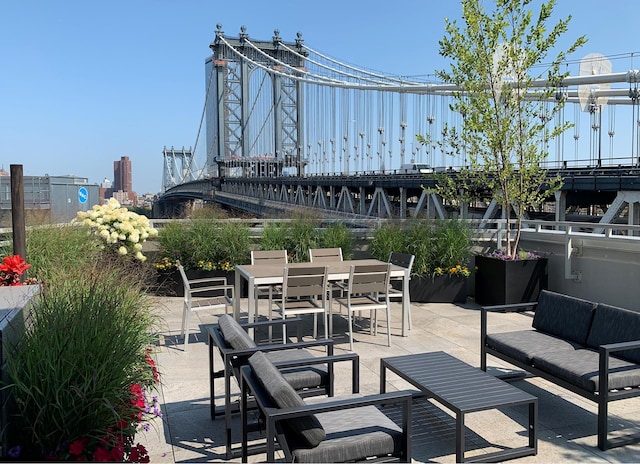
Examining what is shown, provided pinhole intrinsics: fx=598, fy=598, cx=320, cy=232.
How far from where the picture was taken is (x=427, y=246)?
312 inches

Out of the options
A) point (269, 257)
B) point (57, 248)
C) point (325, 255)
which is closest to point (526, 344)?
point (325, 255)

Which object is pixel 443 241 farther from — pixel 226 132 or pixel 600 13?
pixel 226 132

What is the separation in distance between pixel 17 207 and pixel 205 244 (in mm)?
3760

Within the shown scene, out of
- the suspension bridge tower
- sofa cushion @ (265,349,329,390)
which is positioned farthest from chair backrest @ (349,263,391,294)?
the suspension bridge tower

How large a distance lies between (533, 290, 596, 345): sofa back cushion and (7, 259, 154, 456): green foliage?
299 cm

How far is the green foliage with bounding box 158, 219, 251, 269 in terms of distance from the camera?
324 inches

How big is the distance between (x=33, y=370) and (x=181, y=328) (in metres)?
3.66

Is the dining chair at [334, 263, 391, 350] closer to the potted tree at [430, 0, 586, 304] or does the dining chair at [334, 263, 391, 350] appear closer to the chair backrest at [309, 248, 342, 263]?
the chair backrest at [309, 248, 342, 263]

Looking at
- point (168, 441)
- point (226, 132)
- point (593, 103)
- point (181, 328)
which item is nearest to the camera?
point (168, 441)

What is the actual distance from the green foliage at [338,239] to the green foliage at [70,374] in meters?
5.36

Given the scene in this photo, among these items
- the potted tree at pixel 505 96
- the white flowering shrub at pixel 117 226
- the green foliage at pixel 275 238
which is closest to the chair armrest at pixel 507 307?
the potted tree at pixel 505 96

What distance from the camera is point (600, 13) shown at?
13.5 metres

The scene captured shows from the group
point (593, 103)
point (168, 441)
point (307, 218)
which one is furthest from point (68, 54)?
point (593, 103)

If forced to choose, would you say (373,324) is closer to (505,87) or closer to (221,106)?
(505,87)
